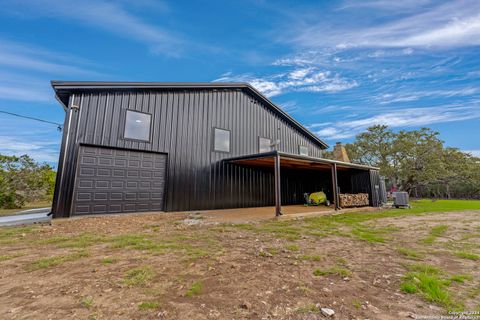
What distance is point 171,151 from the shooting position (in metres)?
9.12

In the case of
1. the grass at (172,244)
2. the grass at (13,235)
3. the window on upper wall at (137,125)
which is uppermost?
the window on upper wall at (137,125)

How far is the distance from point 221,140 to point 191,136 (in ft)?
5.62

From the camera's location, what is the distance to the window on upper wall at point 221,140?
1060 centimetres

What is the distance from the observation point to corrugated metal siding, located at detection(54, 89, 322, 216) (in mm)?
7387

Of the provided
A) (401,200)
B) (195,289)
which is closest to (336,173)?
(401,200)

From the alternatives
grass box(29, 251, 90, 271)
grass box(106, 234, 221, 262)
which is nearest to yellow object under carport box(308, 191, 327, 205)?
grass box(106, 234, 221, 262)

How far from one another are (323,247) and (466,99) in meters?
24.6

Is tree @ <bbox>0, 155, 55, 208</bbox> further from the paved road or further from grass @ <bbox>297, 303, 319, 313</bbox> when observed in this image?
grass @ <bbox>297, 303, 319, 313</bbox>

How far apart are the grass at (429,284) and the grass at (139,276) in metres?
2.95

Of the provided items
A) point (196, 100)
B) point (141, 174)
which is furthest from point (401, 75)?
point (141, 174)

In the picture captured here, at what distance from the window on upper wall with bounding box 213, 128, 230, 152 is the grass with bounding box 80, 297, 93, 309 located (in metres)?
8.71

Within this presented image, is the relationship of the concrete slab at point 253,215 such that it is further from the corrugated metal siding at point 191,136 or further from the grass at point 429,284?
the grass at point 429,284

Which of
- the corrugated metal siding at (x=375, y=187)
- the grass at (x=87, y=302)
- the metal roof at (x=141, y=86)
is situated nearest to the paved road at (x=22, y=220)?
the metal roof at (x=141, y=86)

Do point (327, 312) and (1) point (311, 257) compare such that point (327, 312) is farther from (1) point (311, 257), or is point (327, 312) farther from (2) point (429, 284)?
(1) point (311, 257)
